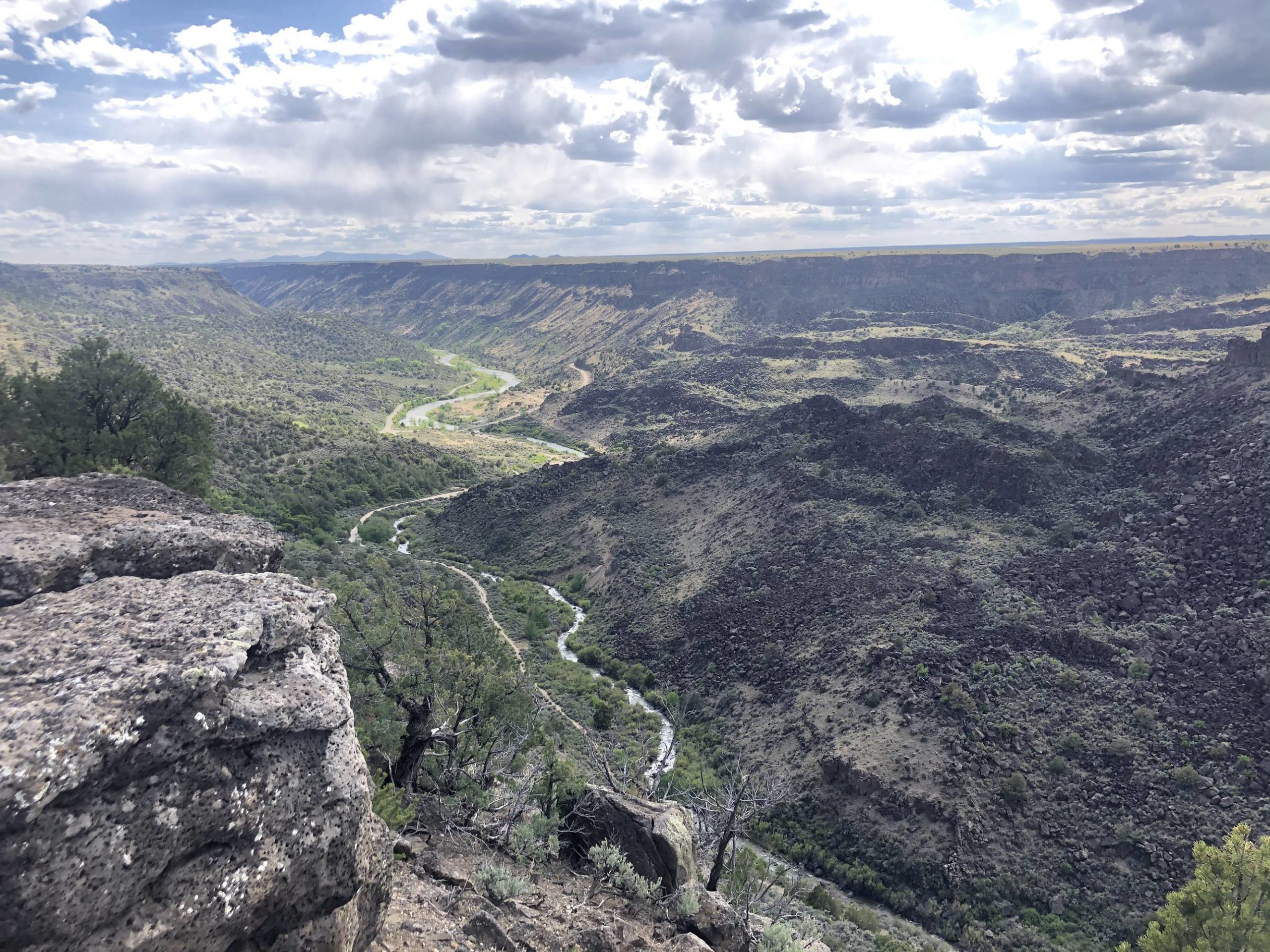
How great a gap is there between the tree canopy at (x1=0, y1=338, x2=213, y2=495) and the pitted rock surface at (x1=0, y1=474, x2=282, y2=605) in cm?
2148

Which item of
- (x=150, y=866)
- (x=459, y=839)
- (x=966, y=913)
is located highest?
(x=150, y=866)

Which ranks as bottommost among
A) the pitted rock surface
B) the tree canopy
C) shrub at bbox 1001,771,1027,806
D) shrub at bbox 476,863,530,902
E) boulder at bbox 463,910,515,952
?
shrub at bbox 1001,771,1027,806

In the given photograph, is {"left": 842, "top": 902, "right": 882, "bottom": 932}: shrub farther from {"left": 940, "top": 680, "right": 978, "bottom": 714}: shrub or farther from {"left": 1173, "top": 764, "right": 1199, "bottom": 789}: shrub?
{"left": 1173, "top": 764, "right": 1199, "bottom": 789}: shrub

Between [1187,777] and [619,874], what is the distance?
29.6 meters

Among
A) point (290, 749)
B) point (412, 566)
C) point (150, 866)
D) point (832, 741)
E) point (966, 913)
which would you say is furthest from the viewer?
point (412, 566)

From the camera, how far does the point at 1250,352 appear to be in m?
59.8

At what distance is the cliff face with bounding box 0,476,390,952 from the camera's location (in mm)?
7355

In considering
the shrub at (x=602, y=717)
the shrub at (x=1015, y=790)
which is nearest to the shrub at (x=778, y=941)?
the shrub at (x=1015, y=790)

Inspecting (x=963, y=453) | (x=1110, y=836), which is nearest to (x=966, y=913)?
(x=1110, y=836)

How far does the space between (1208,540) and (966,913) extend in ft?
94.3

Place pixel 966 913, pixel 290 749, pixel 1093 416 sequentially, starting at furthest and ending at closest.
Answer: pixel 1093 416 < pixel 966 913 < pixel 290 749

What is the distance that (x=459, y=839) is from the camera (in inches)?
701

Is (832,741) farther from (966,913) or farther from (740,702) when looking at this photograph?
(966,913)

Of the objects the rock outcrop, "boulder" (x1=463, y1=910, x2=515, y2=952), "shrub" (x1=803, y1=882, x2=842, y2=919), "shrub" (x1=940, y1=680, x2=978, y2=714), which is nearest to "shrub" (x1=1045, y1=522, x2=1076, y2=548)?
"shrub" (x1=940, y1=680, x2=978, y2=714)
